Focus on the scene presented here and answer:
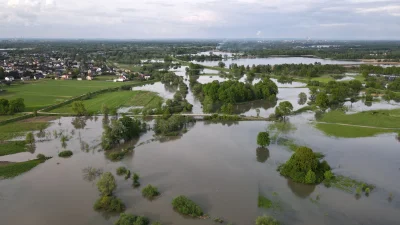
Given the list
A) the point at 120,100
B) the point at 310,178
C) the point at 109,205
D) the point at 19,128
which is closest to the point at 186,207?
the point at 109,205

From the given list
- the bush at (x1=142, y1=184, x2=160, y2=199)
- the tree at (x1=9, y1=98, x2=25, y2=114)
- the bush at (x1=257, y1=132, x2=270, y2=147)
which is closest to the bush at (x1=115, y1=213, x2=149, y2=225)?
the bush at (x1=142, y1=184, x2=160, y2=199)

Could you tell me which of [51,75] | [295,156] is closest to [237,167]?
[295,156]

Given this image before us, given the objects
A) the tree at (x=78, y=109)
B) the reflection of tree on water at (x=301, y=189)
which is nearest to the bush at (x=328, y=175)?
the reflection of tree on water at (x=301, y=189)

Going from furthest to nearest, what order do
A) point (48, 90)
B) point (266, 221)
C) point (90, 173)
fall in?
1. point (48, 90)
2. point (90, 173)
3. point (266, 221)

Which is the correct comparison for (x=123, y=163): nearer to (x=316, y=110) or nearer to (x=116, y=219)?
(x=116, y=219)

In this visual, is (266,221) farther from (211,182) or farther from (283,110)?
(283,110)
